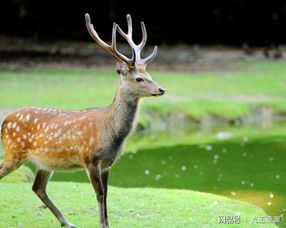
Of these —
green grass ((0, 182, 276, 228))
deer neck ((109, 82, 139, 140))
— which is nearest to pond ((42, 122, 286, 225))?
green grass ((0, 182, 276, 228))

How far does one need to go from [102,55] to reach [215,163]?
13.5 metres

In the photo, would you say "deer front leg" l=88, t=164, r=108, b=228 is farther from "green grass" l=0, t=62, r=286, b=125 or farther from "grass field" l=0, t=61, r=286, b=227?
"green grass" l=0, t=62, r=286, b=125

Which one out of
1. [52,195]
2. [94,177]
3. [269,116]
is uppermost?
[94,177]

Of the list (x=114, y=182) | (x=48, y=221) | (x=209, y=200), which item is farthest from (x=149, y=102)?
(x=48, y=221)

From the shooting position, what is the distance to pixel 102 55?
28109mm

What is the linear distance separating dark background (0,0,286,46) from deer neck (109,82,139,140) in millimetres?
20362

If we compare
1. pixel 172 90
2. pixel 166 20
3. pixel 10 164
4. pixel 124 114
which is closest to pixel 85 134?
pixel 124 114

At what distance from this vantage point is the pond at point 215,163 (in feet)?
42.0

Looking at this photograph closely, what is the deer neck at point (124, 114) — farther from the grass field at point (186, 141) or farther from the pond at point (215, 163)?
the pond at point (215, 163)

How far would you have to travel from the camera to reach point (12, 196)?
1018 centimetres

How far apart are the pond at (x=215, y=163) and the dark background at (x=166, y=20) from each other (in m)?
11.6

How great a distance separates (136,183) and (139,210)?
356 centimetres

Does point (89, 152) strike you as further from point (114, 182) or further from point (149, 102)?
point (149, 102)

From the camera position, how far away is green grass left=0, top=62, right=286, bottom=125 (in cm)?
1928
